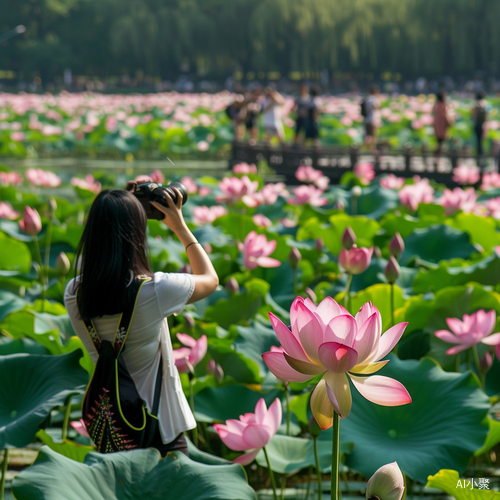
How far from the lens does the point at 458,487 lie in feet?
4.29

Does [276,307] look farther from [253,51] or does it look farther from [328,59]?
[253,51]

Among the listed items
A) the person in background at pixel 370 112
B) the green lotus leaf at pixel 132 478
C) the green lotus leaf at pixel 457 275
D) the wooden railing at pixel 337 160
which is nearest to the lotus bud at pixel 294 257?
the green lotus leaf at pixel 457 275

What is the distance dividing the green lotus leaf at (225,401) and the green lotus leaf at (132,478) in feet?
2.20

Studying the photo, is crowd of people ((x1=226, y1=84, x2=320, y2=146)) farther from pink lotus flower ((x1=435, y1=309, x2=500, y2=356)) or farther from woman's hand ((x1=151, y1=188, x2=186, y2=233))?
woman's hand ((x1=151, y1=188, x2=186, y2=233))

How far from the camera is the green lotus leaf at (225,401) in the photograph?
83.8 inches

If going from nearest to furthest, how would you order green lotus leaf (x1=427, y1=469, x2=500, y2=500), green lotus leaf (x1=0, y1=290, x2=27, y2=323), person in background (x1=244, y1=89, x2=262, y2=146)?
green lotus leaf (x1=427, y1=469, x2=500, y2=500) < green lotus leaf (x1=0, y1=290, x2=27, y2=323) < person in background (x1=244, y1=89, x2=262, y2=146)

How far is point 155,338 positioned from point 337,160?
7.46 metres

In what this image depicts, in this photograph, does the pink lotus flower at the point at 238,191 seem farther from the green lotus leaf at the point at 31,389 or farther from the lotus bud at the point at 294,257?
the green lotus leaf at the point at 31,389

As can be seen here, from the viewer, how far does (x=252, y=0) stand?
34.4 meters

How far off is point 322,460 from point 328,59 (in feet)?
95.1

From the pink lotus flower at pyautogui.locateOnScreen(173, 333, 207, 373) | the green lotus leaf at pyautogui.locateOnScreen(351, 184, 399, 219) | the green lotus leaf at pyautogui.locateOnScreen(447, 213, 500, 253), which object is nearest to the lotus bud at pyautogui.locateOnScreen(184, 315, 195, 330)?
the pink lotus flower at pyautogui.locateOnScreen(173, 333, 207, 373)

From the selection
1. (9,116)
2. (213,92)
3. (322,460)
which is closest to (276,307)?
(322,460)

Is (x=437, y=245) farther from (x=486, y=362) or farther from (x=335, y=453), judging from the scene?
(x=335, y=453)

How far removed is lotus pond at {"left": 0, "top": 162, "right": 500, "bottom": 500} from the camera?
1098 mm
